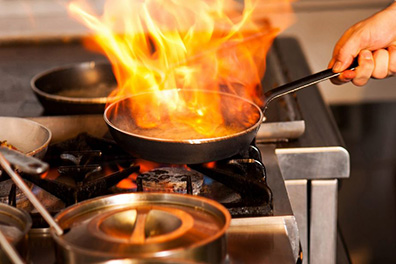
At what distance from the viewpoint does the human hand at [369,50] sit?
1.35 meters

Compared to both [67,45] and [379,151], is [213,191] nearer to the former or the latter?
[67,45]

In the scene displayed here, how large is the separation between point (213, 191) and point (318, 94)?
72 cm

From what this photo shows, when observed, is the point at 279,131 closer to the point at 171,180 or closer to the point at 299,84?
the point at 299,84

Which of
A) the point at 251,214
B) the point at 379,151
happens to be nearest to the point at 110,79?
the point at 251,214

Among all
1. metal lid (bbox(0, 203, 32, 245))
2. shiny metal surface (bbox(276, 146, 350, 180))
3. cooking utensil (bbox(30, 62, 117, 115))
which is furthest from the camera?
cooking utensil (bbox(30, 62, 117, 115))

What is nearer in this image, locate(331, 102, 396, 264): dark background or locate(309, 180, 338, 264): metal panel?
locate(309, 180, 338, 264): metal panel

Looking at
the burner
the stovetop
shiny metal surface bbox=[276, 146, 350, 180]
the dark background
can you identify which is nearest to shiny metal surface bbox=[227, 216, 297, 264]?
the stovetop

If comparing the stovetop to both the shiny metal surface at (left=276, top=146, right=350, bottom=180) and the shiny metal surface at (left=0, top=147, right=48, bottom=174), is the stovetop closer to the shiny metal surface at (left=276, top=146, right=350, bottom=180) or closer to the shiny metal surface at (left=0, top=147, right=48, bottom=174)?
the shiny metal surface at (left=276, top=146, right=350, bottom=180)

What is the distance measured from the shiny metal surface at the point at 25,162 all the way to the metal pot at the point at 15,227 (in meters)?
0.10

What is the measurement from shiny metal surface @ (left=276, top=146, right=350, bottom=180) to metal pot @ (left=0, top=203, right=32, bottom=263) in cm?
60

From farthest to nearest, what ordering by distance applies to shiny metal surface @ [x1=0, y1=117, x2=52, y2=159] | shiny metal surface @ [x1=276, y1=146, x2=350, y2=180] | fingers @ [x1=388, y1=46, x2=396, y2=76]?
fingers @ [x1=388, y1=46, x2=396, y2=76], shiny metal surface @ [x1=276, y1=146, x2=350, y2=180], shiny metal surface @ [x1=0, y1=117, x2=52, y2=159]

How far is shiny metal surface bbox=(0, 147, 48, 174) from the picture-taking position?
72 centimetres

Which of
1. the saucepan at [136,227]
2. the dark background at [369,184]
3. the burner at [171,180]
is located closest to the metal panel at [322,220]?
the burner at [171,180]

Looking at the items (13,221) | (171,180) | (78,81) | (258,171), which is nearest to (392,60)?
(258,171)
